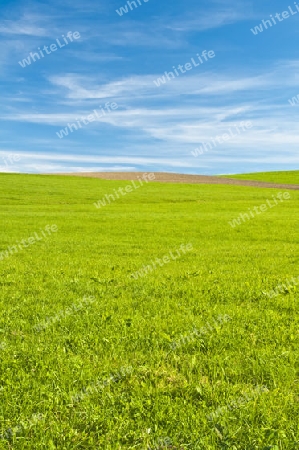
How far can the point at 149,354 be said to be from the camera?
6914 millimetres

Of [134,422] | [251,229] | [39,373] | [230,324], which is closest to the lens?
[134,422]

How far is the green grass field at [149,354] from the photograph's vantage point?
16.2ft

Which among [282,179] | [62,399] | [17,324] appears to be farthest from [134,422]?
[282,179]

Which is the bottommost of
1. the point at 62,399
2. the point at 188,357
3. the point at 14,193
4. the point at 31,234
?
the point at 188,357

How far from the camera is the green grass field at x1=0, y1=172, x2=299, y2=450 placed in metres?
4.95

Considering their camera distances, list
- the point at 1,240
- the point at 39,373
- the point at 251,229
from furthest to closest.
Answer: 1. the point at 251,229
2. the point at 1,240
3. the point at 39,373

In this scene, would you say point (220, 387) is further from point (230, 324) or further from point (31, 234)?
point (31, 234)

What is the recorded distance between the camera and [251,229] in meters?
26.3

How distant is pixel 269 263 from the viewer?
1494 centimetres

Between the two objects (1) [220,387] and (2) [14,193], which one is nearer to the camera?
(1) [220,387]

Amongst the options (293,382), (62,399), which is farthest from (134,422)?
(293,382)

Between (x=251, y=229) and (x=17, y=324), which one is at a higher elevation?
(x=17, y=324)

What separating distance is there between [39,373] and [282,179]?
104 metres

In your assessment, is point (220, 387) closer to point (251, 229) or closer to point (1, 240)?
point (1, 240)
